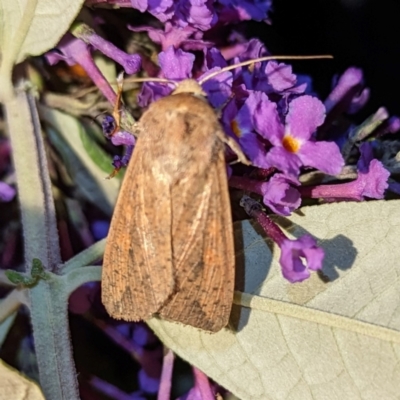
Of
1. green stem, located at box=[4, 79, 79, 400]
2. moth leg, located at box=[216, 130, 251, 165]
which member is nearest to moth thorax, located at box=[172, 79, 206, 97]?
moth leg, located at box=[216, 130, 251, 165]

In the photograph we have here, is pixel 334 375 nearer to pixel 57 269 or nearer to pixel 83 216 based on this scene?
pixel 57 269

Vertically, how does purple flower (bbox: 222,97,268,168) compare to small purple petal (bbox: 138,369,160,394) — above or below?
above

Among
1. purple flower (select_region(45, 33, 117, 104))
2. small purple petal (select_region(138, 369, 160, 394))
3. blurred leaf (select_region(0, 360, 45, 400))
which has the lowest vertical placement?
small purple petal (select_region(138, 369, 160, 394))

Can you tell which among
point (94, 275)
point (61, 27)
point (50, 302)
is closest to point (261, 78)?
point (61, 27)

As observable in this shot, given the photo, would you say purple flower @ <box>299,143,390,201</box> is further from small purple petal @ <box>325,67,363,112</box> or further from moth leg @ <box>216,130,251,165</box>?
small purple petal @ <box>325,67,363,112</box>

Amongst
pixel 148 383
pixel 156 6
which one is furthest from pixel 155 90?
pixel 148 383

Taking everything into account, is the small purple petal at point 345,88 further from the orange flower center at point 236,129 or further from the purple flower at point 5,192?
the purple flower at point 5,192
